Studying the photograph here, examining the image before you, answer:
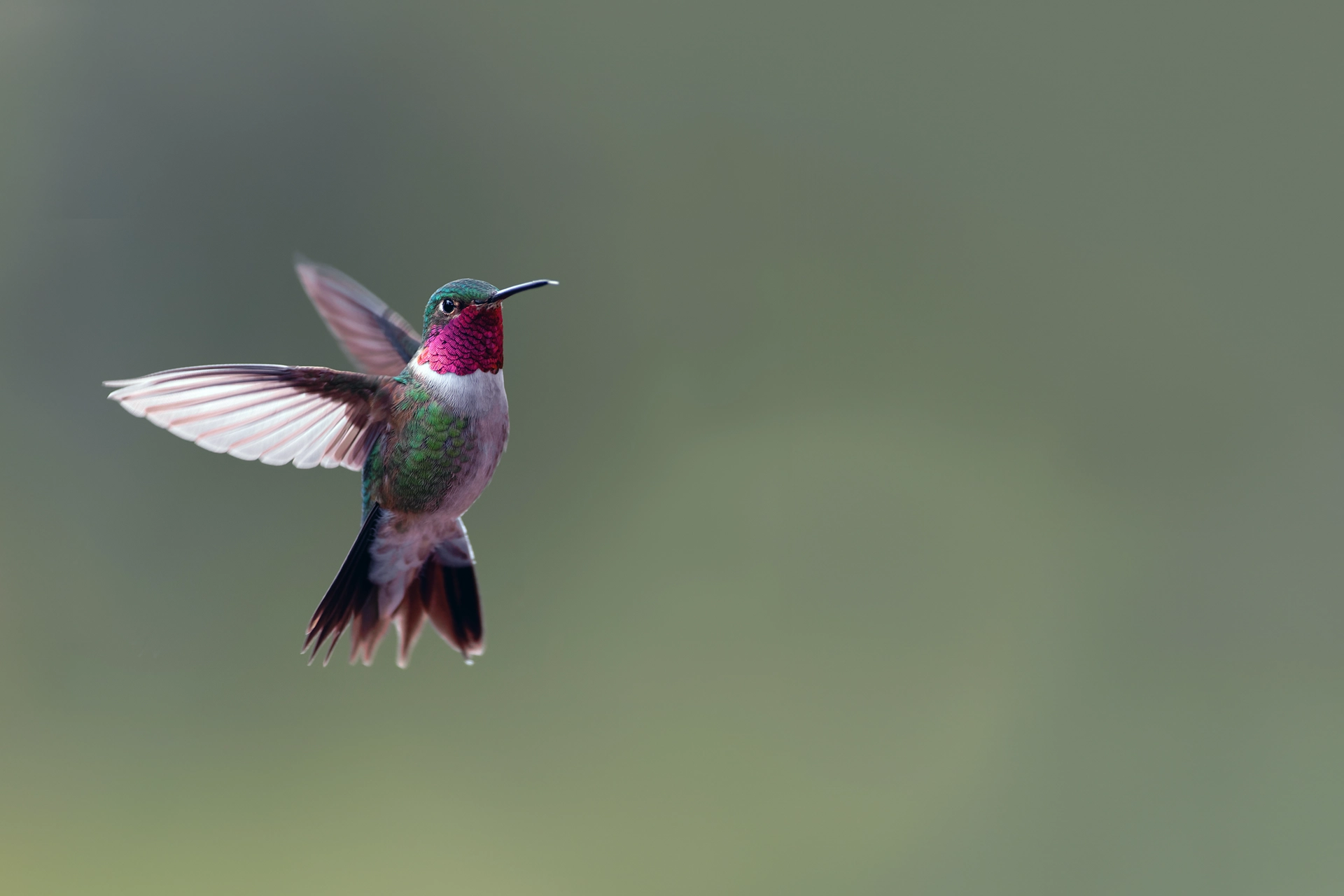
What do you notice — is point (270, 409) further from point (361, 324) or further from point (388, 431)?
Result: point (361, 324)

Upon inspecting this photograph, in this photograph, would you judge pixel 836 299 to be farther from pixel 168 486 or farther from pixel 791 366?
pixel 168 486

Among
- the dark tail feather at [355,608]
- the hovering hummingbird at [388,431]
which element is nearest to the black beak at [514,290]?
the hovering hummingbird at [388,431]

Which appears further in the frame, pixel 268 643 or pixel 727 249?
pixel 727 249

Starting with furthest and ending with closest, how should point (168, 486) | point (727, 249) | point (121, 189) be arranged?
1. point (727, 249)
2. point (168, 486)
3. point (121, 189)

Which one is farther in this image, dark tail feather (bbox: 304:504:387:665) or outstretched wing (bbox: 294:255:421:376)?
outstretched wing (bbox: 294:255:421:376)

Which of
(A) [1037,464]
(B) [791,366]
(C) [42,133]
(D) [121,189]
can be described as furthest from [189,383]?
(A) [1037,464]

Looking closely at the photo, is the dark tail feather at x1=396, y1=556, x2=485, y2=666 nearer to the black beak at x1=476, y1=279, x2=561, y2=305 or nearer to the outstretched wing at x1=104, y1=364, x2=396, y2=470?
the outstretched wing at x1=104, y1=364, x2=396, y2=470

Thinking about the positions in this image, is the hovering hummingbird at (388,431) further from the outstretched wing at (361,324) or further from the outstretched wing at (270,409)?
the outstretched wing at (361,324)

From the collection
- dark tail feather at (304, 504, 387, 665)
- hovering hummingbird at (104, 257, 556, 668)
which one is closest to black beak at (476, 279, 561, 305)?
hovering hummingbird at (104, 257, 556, 668)
